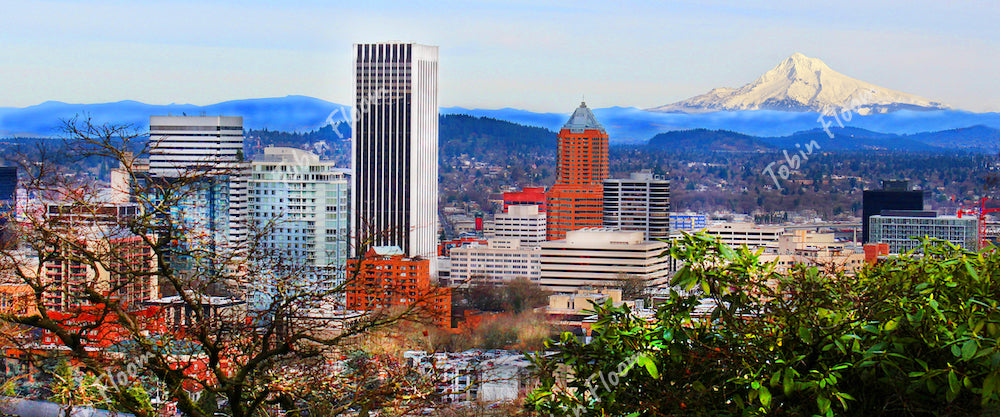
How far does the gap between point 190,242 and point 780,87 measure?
27612 millimetres

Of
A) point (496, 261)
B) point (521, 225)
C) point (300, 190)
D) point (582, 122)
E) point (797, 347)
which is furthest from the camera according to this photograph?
point (582, 122)

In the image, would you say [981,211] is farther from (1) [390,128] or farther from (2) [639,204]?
(1) [390,128]

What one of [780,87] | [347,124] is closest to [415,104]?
[347,124]

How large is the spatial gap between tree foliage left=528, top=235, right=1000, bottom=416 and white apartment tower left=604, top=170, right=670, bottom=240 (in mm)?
26248

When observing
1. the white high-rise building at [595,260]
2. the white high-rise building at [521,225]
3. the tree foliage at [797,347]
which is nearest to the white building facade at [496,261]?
the white high-rise building at [595,260]

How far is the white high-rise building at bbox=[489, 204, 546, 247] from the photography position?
2911cm

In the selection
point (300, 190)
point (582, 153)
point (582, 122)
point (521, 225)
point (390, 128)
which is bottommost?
point (521, 225)

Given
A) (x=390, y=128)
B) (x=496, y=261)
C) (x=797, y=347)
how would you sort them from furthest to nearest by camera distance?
(x=390, y=128), (x=496, y=261), (x=797, y=347)

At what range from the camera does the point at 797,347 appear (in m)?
1.78

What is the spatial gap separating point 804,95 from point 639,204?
17.5 ft

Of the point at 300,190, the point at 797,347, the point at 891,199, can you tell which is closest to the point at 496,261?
the point at 300,190

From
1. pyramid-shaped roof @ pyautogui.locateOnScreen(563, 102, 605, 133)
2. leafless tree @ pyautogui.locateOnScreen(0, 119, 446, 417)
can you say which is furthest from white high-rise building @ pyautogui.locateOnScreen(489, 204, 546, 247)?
leafless tree @ pyautogui.locateOnScreen(0, 119, 446, 417)

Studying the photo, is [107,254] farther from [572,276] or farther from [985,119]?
[985,119]

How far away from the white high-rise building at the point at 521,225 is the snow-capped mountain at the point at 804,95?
515cm
